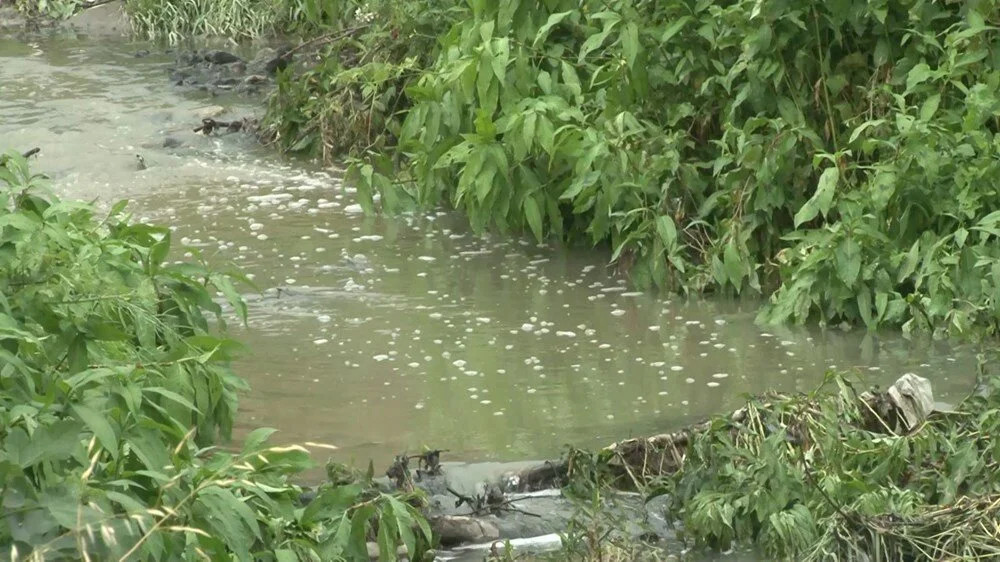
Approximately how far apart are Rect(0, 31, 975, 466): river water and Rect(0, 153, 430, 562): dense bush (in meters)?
0.40

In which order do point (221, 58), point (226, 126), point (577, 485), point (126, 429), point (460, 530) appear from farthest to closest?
point (221, 58) → point (226, 126) → point (577, 485) → point (460, 530) → point (126, 429)

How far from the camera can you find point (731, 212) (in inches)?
292

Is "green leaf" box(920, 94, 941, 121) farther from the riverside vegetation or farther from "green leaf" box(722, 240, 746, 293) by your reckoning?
"green leaf" box(722, 240, 746, 293)

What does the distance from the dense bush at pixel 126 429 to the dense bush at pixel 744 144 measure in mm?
2726

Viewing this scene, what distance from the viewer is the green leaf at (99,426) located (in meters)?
3.15

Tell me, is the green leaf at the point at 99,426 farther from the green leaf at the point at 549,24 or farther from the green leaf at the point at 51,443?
the green leaf at the point at 549,24

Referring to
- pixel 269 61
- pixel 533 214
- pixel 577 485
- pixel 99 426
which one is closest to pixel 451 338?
pixel 533 214

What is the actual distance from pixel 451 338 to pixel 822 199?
171 cm

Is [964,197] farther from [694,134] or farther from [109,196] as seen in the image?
[109,196]

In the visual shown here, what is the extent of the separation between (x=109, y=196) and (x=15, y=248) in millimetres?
5516

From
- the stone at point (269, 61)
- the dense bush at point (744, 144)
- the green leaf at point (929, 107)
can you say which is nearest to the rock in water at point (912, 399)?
the dense bush at point (744, 144)

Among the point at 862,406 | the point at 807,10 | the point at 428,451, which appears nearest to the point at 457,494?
the point at 428,451

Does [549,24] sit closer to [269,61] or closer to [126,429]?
[126,429]

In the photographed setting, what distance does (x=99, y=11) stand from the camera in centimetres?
1573
